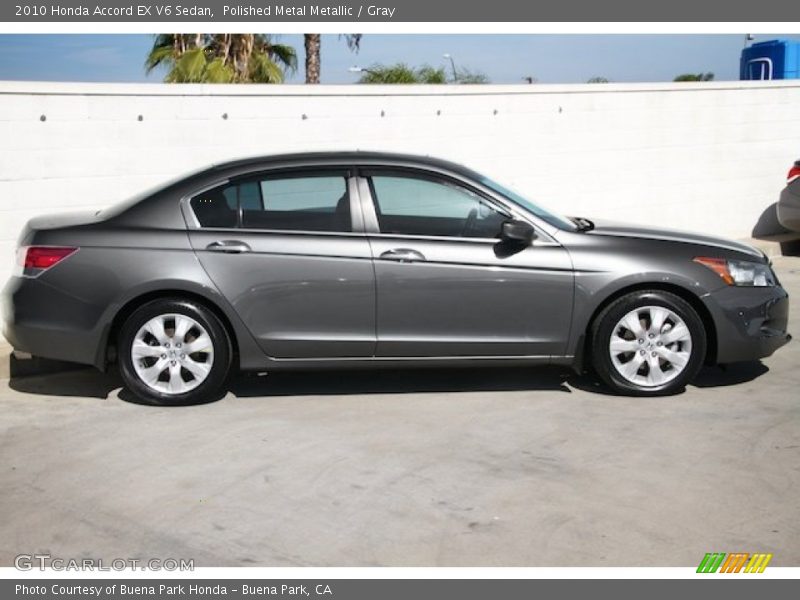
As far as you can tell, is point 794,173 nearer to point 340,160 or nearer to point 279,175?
point 340,160

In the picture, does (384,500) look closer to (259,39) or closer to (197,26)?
(197,26)

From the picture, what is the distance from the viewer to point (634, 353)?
646 centimetres

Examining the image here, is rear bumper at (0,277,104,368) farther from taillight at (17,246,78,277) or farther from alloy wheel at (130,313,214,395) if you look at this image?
alloy wheel at (130,313,214,395)

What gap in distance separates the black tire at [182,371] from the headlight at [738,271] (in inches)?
119

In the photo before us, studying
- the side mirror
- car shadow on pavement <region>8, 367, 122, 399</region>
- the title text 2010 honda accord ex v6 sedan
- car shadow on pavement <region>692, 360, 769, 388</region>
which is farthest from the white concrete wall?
car shadow on pavement <region>692, 360, 769, 388</region>

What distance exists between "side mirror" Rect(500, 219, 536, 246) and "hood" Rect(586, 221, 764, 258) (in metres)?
0.44

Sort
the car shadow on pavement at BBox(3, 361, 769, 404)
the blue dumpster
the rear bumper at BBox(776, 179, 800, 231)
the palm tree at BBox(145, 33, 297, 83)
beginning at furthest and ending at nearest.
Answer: the palm tree at BBox(145, 33, 297, 83) → the blue dumpster → the rear bumper at BBox(776, 179, 800, 231) → the car shadow on pavement at BBox(3, 361, 769, 404)

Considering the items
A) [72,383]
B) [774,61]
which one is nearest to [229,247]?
[72,383]

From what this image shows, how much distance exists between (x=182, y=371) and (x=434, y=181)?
1.96m

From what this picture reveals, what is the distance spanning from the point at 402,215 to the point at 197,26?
3.85 metres

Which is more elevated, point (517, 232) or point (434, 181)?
point (434, 181)

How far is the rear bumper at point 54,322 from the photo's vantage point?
247 inches

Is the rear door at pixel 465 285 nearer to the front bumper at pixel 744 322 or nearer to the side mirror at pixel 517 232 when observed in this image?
→ the side mirror at pixel 517 232

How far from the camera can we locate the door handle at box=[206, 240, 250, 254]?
20.7 ft
